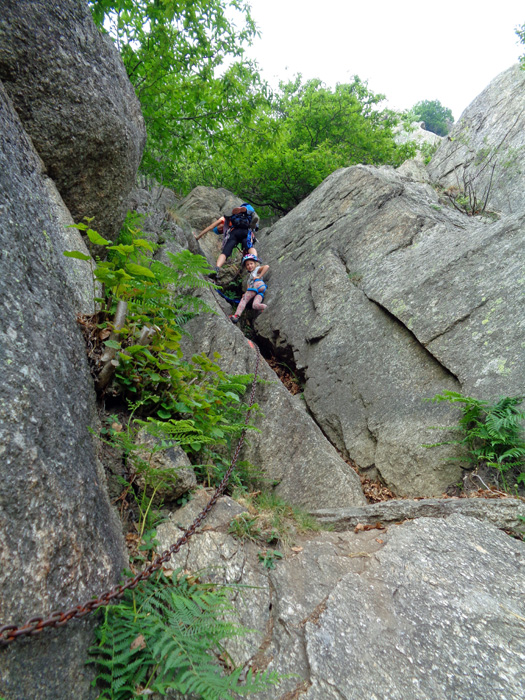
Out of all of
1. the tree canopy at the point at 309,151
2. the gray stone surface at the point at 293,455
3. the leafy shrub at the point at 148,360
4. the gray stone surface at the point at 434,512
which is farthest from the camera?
the tree canopy at the point at 309,151

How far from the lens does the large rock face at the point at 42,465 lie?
1.64 m

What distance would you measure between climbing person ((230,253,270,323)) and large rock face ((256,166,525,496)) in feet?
0.78

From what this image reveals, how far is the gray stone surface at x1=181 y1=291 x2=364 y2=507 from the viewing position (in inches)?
183

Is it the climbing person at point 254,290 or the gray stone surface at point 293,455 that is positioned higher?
the climbing person at point 254,290

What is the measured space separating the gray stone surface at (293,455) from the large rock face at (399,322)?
102 centimetres

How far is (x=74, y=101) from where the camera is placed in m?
4.21

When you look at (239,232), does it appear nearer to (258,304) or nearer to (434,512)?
(258,304)

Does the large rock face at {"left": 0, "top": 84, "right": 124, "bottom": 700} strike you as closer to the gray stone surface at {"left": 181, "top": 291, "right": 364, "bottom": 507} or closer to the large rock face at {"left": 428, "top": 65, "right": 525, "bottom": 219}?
the gray stone surface at {"left": 181, "top": 291, "right": 364, "bottom": 507}

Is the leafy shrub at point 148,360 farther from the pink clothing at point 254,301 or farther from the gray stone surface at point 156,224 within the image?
the pink clothing at point 254,301

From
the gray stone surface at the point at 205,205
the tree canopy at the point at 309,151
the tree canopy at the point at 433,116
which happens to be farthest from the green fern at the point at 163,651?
the tree canopy at the point at 433,116


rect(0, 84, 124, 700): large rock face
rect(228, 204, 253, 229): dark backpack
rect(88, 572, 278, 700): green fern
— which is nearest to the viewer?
rect(0, 84, 124, 700): large rock face

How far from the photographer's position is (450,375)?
5.62 metres

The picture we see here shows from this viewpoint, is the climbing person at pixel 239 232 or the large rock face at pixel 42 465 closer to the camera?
the large rock face at pixel 42 465


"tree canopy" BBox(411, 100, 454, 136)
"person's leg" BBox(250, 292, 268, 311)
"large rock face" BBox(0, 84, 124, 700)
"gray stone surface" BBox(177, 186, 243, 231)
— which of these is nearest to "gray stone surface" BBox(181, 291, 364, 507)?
Answer: "large rock face" BBox(0, 84, 124, 700)
